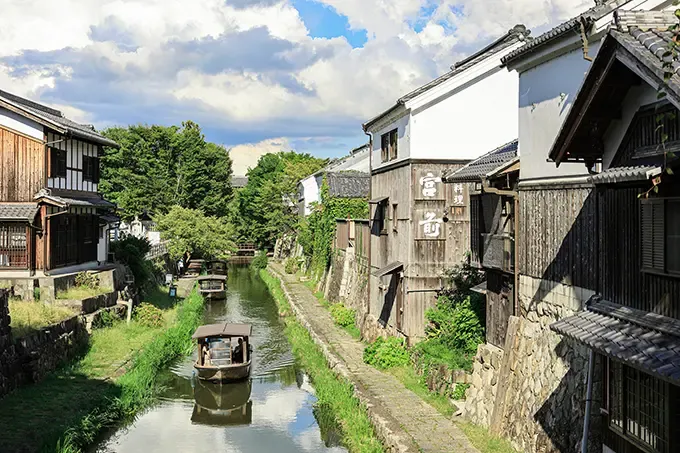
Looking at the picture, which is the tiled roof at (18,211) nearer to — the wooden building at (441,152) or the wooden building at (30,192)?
the wooden building at (30,192)

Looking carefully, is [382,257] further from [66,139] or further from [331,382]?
[66,139]

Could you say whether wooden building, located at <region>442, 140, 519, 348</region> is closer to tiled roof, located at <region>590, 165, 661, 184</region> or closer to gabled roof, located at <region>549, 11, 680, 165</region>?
gabled roof, located at <region>549, 11, 680, 165</region>

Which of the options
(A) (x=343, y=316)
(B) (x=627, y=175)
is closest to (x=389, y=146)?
(A) (x=343, y=316)

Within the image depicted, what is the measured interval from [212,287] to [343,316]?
15.2 meters

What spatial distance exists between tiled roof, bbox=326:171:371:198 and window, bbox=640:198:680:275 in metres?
30.1

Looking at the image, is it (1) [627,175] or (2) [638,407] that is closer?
(1) [627,175]

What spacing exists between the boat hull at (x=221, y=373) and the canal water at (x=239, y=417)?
1.15ft

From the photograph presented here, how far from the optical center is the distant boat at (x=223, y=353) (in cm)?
2166

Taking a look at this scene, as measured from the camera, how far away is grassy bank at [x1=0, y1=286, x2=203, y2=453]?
45.9 ft

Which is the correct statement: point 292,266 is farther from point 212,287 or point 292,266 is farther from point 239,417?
point 239,417

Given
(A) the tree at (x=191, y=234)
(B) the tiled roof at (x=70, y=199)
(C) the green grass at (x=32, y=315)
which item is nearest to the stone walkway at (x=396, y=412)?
(C) the green grass at (x=32, y=315)

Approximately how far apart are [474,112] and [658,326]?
44.4ft

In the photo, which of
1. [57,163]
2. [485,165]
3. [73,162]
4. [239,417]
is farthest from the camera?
[73,162]

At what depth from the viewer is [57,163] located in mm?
25391
